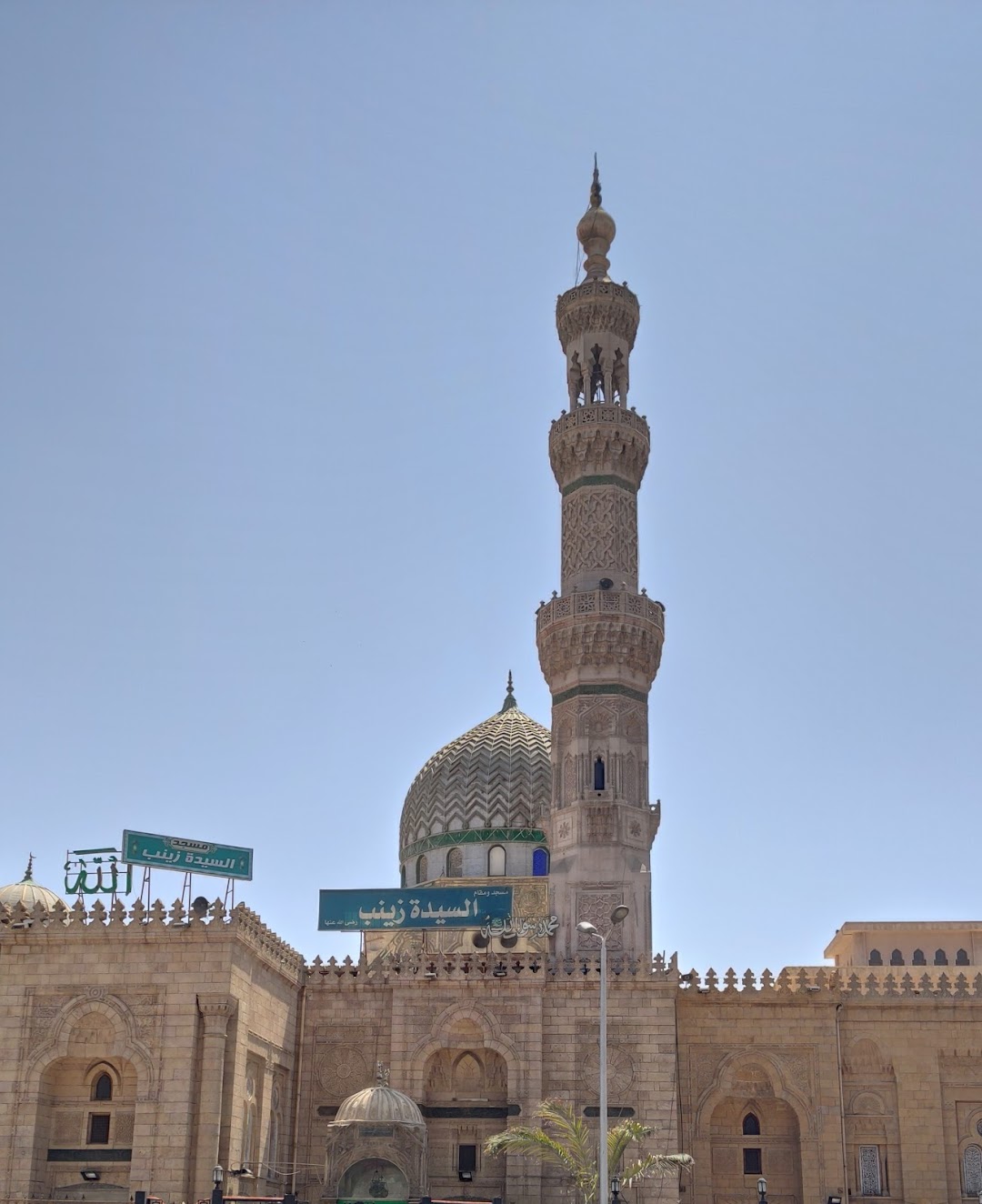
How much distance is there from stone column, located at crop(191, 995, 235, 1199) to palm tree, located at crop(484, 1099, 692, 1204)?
18.4 feet

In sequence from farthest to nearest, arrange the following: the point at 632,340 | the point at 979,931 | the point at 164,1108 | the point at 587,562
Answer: the point at 979,931 < the point at 632,340 < the point at 587,562 < the point at 164,1108

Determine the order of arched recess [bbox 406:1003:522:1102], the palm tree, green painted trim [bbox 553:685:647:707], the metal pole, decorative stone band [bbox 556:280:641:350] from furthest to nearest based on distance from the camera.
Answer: decorative stone band [bbox 556:280:641:350] → green painted trim [bbox 553:685:647:707] → arched recess [bbox 406:1003:522:1102] → the palm tree → the metal pole

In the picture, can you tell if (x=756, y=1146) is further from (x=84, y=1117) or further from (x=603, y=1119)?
(x=84, y=1117)

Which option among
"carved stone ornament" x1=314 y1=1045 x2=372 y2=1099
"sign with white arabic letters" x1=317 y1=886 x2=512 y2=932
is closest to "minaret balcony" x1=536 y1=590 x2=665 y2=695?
"sign with white arabic letters" x1=317 y1=886 x2=512 y2=932

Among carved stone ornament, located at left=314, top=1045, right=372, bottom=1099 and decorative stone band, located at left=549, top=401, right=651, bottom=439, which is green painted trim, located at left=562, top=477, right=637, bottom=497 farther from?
carved stone ornament, located at left=314, top=1045, right=372, bottom=1099

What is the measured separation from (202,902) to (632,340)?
20.4 m

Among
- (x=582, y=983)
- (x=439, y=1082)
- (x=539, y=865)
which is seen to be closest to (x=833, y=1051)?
(x=582, y=983)

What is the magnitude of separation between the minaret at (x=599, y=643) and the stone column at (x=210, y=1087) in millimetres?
9224

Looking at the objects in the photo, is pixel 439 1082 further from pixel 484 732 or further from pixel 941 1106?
pixel 484 732

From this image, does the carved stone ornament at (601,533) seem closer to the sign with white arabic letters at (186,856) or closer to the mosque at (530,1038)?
the mosque at (530,1038)

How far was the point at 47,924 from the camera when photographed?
106 ft

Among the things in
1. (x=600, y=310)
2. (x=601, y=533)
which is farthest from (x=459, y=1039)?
(x=600, y=310)

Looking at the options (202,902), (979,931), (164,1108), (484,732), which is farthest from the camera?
(979,931)

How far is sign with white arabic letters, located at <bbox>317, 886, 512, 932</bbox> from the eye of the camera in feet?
122
